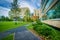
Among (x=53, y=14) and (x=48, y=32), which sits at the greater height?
(x=53, y=14)

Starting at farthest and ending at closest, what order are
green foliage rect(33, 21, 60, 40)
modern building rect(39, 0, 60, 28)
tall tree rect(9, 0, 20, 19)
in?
tall tree rect(9, 0, 20, 19)
modern building rect(39, 0, 60, 28)
green foliage rect(33, 21, 60, 40)

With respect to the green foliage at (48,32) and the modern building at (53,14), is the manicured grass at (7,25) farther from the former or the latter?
the modern building at (53,14)

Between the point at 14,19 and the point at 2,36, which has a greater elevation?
the point at 14,19

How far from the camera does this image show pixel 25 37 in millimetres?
3992

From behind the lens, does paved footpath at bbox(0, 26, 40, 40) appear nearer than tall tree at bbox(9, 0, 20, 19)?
Yes

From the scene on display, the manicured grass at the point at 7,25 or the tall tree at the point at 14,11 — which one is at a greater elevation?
the tall tree at the point at 14,11

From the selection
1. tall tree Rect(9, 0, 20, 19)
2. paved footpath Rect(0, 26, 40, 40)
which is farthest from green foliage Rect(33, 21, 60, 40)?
tall tree Rect(9, 0, 20, 19)

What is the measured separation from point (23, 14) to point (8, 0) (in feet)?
2.92

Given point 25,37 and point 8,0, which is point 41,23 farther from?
point 8,0

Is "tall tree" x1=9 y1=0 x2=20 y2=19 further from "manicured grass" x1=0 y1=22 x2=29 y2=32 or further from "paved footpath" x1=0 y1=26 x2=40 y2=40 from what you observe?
"paved footpath" x1=0 y1=26 x2=40 y2=40

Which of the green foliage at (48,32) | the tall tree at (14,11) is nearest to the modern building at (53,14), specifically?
the green foliage at (48,32)

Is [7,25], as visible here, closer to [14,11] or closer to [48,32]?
[14,11]

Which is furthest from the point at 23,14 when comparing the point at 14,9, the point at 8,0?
the point at 8,0

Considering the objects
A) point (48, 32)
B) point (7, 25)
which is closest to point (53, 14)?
point (48, 32)
